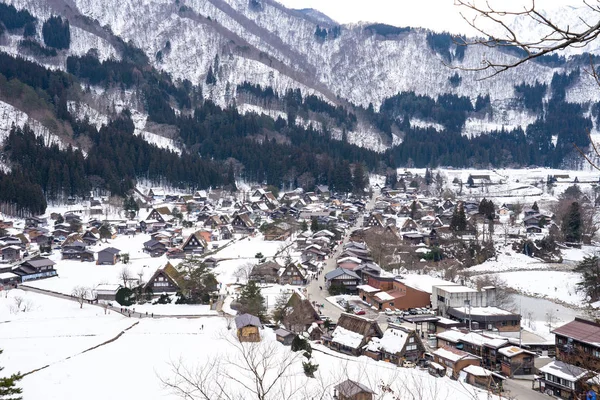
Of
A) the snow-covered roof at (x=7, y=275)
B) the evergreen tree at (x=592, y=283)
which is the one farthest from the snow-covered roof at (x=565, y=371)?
the snow-covered roof at (x=7, y=275)

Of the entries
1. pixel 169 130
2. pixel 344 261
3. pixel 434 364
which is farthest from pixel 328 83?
pixel 434 364

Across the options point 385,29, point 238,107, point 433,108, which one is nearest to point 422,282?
point 238,107

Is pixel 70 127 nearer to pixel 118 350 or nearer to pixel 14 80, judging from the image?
pixel 14 80

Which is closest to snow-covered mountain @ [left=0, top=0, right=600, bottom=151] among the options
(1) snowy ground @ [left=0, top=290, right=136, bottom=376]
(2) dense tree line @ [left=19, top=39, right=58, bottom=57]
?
(2) dense tree line @ [left=19, top=39, right=58, bottom=57]

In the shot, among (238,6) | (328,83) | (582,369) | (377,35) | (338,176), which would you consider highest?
(238,6)

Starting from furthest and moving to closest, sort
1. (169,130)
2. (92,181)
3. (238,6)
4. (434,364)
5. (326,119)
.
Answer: (238,6) < (326,119) < (169,130) < (92,181) < (434,364)

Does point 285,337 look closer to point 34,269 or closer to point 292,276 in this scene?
point 292,276

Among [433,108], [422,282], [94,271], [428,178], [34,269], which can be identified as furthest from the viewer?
[433,108]
